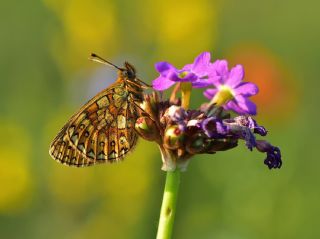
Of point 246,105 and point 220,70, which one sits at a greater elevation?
point 220,70

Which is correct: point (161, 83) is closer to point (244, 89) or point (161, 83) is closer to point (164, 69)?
point (164, 69)

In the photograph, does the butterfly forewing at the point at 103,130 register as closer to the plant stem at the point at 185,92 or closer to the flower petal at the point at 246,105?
the plant stem at the point at 185,92

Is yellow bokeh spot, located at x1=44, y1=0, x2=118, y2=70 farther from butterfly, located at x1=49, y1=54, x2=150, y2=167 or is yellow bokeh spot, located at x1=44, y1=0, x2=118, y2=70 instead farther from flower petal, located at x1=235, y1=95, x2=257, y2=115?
flower petal, located at x1=235, y1=95, x2=257, y2=115

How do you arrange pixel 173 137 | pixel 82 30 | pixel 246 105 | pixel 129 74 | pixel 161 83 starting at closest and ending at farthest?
pixel 173 137, pixel 161 83, pixel 246 105, pixel 129 74, pixel 82 30

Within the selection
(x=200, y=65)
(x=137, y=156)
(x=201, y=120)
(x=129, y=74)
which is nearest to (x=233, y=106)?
(x=200, y=65)

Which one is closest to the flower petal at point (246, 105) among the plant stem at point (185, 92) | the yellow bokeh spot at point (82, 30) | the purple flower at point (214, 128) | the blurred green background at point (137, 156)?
the plant stem at point (185, 92)

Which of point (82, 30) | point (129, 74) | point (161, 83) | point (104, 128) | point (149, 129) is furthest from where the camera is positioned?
point (82, 30)
